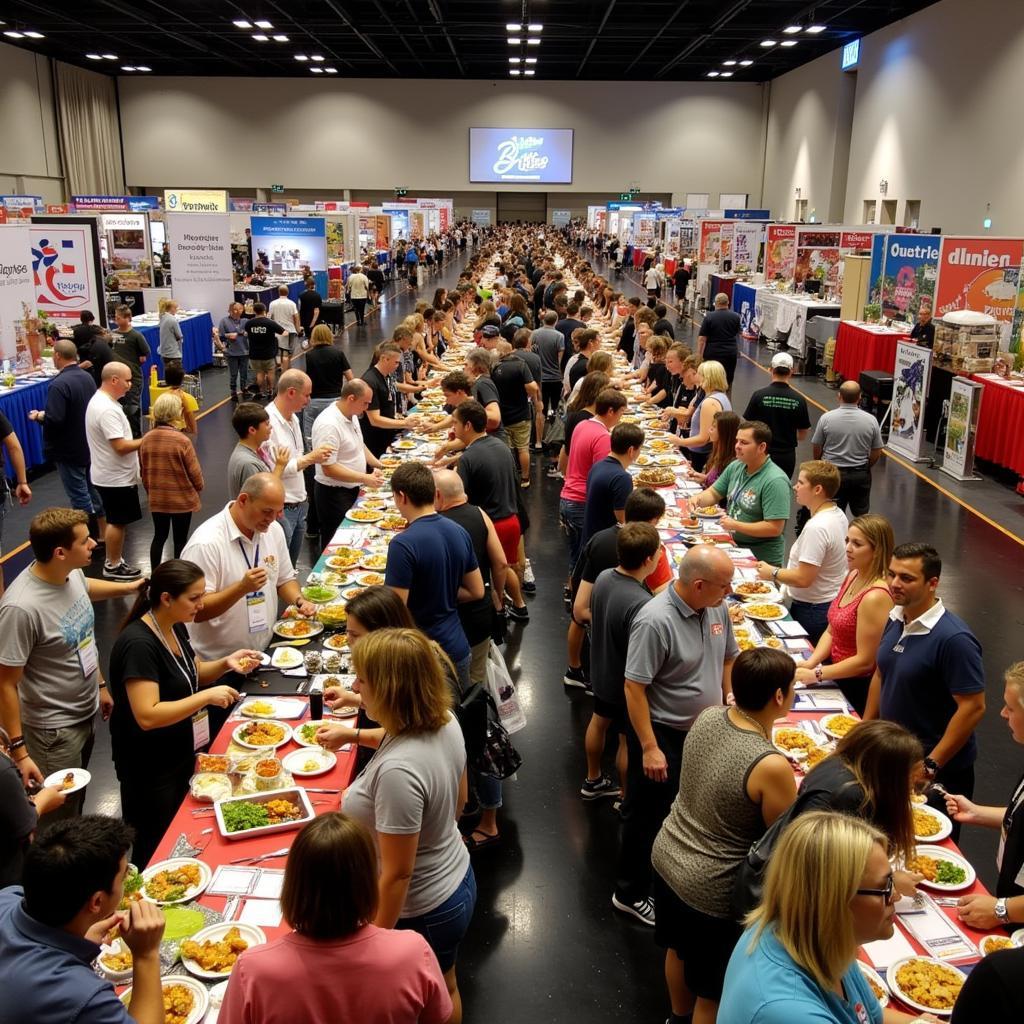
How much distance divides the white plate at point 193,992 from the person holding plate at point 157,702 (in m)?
1.04

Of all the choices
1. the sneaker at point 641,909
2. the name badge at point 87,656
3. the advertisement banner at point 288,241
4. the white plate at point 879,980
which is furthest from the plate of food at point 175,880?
the advertisement banner at point 288,241

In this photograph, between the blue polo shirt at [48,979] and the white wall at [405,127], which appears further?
the white wall at [405,127]

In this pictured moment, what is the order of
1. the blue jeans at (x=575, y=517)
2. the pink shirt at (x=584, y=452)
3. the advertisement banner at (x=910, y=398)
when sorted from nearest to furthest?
the pink shirt at (x=584, y=452) < the blue jeans at (x=575, y=517) < the advertisement banner at (x=910, y=398)

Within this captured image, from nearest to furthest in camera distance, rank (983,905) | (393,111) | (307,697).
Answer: (983,905) → (307,697) → (393,111)

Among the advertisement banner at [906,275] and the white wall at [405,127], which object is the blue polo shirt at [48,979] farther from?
the white wall at [405,127]

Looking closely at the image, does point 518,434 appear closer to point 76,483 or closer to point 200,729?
point 76,483

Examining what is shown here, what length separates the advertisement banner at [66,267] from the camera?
13.2 metres

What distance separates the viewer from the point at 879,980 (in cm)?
275

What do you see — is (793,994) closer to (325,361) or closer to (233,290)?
(325,361)

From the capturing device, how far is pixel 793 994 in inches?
74.9

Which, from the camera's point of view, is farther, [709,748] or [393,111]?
[393,111]

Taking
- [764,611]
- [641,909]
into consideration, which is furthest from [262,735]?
[764,611]

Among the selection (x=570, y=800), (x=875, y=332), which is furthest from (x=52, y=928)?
(x=875, y=332)

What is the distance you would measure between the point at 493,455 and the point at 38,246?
1016 centimetres
